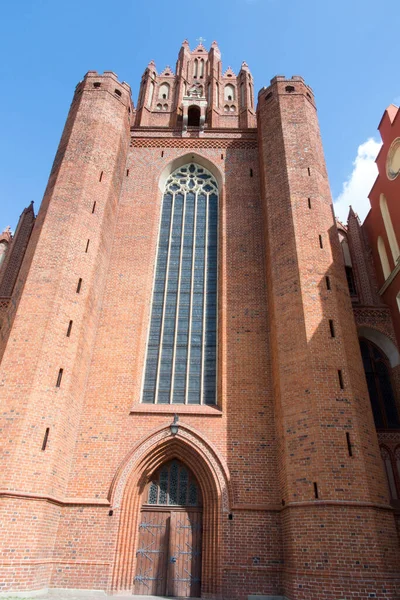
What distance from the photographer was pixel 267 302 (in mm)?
13578

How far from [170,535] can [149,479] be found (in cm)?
142

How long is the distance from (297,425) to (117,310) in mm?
6437

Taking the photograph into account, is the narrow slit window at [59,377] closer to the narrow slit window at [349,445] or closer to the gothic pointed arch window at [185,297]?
the gothic pointed arch window at [185,297]

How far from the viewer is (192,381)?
42.2 feet

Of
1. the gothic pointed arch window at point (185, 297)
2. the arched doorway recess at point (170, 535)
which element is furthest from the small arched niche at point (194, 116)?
the arched doorway recess at point (170, 535)

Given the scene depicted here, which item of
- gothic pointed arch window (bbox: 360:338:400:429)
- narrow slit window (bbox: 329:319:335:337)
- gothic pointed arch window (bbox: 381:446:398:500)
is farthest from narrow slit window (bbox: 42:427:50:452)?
gothic pointed arch window (bbox: 360:338:400:429)

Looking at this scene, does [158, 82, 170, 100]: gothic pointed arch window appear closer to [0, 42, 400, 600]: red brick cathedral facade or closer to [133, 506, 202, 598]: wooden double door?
[0, 42, 400, 600]: red brick cathedral facade

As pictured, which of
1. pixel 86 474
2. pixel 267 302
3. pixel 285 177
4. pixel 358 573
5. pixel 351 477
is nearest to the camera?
pixel 358 573

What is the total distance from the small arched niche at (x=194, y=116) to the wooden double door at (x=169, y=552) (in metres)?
16.2

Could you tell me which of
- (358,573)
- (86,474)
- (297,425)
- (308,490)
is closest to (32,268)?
(86,474)

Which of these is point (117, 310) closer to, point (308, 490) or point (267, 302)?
point (267, 302)

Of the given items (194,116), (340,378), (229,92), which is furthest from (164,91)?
(340,378)

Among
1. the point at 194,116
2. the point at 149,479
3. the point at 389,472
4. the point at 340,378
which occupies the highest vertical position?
the point at 194,116

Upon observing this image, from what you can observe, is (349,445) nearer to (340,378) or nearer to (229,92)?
(340,378)
